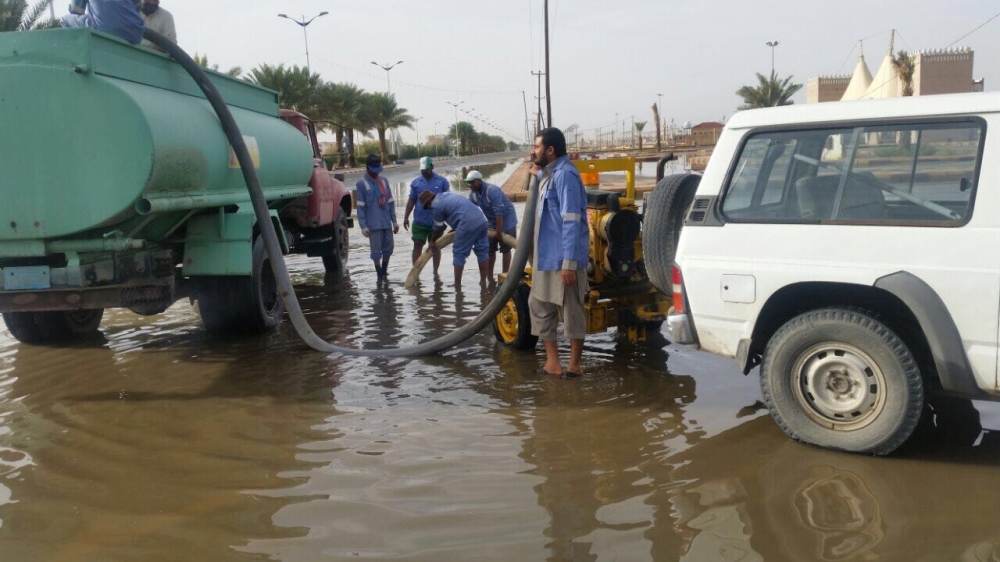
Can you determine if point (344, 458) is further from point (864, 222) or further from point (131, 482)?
point (864, 222)

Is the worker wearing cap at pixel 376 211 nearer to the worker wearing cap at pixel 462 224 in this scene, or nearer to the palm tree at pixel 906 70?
the worker wearing cap at pixel 462 224

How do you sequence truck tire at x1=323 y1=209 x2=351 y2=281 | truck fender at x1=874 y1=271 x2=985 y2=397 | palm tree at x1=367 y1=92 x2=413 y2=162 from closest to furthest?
truck fender at x1=874 y1=271 x2=985 y2=397
truck tire at x1=323 y1=209 x2=351 y2=281
palm tree at x1=367 y1=92 x2=413 y2=162

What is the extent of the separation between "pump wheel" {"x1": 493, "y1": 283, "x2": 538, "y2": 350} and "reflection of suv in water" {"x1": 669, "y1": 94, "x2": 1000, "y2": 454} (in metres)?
2.11

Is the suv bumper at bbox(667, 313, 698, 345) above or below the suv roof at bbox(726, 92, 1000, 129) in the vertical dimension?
below

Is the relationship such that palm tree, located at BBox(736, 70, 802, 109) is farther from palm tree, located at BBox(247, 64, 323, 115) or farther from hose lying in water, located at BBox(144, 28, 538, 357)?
hose lying in water, located at BBox(144, 28, 538, 357)

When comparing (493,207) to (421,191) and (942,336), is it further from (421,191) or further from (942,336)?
(942,336)

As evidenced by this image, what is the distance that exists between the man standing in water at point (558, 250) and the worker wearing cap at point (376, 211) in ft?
18.0

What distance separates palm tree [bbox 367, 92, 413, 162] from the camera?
195 ft

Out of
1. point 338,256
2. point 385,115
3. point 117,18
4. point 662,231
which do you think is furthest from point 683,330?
point 385,115

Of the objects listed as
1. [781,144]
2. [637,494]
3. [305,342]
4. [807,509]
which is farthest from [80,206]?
[807,509]

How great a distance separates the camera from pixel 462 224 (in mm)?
9602

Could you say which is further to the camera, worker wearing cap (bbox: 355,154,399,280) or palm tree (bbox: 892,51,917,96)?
palm tree (bbox: 892,51,917,96)

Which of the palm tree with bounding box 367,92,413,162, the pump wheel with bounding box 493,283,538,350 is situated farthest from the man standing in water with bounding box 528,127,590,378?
the palm tree with bounding box 367,92,413,162

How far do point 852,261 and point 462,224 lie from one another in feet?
19.6
